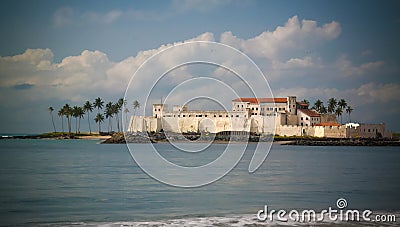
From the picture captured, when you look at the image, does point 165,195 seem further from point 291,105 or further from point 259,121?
point 291,105

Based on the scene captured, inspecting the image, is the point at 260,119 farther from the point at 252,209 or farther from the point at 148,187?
the point at 252,209

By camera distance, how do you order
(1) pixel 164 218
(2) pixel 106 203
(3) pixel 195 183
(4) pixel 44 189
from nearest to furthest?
(1) pixel 164 218, (2) pixel 106 203, (4) pixel 44 189, (3) pixel 195 183

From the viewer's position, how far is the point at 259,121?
66.1 meters

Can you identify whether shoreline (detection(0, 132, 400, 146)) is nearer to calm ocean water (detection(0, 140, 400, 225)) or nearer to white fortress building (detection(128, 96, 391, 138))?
white fortress building (detection(128, 96, 391, 138))

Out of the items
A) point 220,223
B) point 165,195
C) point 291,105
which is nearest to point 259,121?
point 291,105

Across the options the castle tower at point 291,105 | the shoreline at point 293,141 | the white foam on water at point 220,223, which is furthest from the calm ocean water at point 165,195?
the castle tower at point 291,105

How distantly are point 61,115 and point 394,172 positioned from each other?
65.4 meters

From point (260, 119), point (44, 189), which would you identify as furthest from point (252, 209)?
point (260, 119)

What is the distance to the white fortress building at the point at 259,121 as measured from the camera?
210ft

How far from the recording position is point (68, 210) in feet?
46.4

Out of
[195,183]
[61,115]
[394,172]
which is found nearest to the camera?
[195,183]

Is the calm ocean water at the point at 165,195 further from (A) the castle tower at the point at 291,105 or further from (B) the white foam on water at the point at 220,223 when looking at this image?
(A) the castle tower at the point at 291,105

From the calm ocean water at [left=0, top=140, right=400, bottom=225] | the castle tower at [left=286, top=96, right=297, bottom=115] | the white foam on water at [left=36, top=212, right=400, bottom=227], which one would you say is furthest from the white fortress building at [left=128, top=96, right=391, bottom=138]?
the white foam on water at [left=36, top=212, right=400, bottom=227]

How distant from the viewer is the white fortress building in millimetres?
64000
